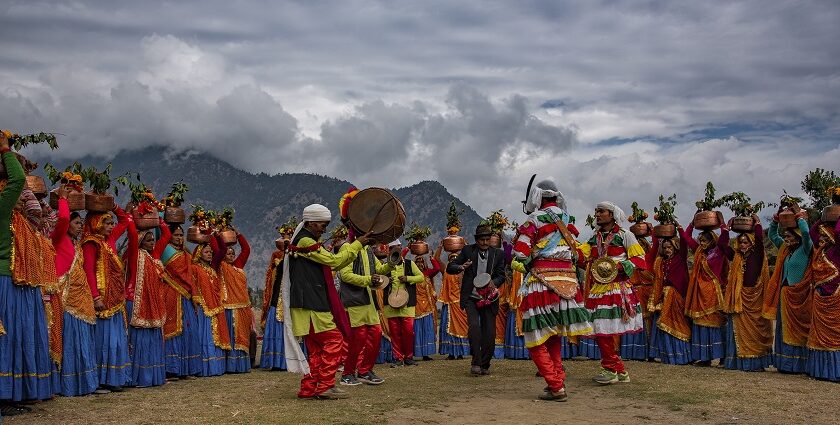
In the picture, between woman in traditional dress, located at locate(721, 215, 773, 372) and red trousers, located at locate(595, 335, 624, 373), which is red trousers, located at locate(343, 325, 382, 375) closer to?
red trousers, located at locate(595, 335, 624, 373)

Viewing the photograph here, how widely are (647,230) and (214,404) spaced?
8661 millimetres

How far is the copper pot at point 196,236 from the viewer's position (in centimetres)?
1195

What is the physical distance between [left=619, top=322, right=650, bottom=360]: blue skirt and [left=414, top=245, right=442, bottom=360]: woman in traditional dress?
3.81 meters

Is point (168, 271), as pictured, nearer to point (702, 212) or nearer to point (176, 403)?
point (176, 403)

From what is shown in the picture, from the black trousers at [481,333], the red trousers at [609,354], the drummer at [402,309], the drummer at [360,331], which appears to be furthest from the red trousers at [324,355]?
the drummer at [402,309]

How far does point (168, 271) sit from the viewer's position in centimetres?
1123

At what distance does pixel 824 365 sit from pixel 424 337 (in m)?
7.31

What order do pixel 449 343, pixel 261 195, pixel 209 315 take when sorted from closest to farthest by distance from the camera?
1. pixel 209 315
2. pixel 449 343
3. pixel 261 195

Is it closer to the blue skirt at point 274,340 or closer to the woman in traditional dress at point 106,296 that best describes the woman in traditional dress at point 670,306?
the blue skirt at point 274,340

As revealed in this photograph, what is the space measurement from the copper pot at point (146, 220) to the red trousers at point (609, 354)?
20.5ft

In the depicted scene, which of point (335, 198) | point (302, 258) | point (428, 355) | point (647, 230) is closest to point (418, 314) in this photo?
point (428, 355)

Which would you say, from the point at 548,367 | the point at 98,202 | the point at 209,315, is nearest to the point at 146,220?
the point at 98,202

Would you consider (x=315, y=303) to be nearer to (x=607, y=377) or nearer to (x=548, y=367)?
(x=548, y=367)

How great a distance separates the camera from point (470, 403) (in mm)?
8789
